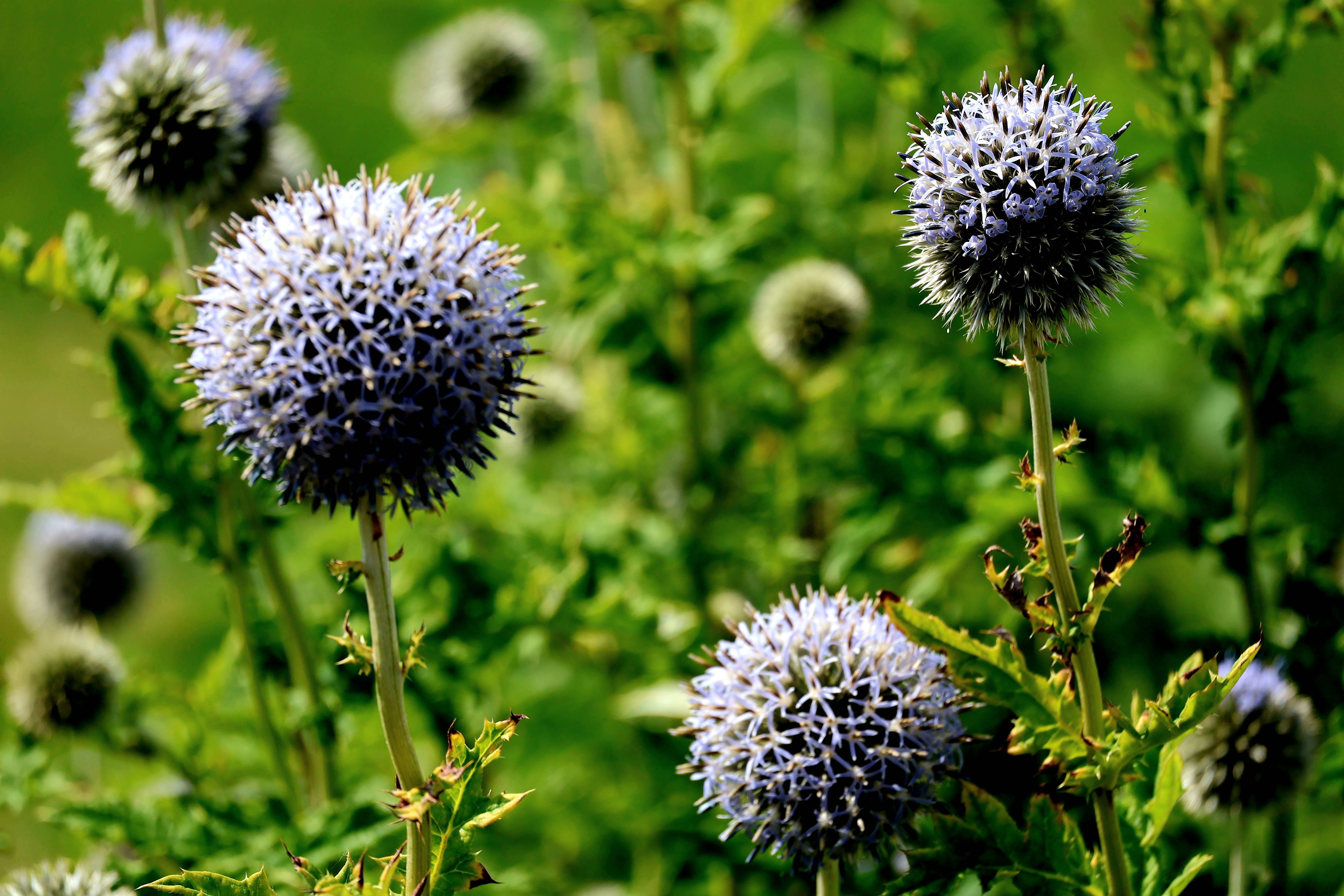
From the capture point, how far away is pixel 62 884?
7.55 feet

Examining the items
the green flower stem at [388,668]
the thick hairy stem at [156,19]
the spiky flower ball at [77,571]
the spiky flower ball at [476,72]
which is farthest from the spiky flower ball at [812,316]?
the spiky flower ball at [77,571]

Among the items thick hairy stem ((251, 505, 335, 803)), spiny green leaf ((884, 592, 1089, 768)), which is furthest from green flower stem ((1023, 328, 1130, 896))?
thick hairy stem ((251, 505, 335, 803))

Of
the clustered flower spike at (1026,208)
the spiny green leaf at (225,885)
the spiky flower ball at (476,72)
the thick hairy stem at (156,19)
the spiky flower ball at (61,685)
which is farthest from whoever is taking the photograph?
the spiky flower ball at (476,72)

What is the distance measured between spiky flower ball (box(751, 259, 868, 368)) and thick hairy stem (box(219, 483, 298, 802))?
1.82 m

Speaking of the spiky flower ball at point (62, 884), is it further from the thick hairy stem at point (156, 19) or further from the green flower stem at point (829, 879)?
the thick hairy stem at point (156, 19)

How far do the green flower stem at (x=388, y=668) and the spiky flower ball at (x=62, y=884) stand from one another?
795mm

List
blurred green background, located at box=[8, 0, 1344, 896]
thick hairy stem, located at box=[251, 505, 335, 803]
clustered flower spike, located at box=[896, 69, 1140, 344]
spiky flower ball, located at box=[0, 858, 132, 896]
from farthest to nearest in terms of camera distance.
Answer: blurred green background, located at box=[8, 0, 1344, 896]
thick hairy stem, located at box=[251, 505, 335, 803]
spiky flower ball, located at box=[0, 858, 132, 896]
clustered flower spike, located at box=[896, 69, 1140, 344]

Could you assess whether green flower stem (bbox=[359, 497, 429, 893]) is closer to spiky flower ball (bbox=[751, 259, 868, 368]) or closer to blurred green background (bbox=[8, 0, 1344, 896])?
blurred green background (bbox=[8, 0, 1344, 896])

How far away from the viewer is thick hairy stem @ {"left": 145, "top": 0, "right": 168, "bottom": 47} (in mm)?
2621

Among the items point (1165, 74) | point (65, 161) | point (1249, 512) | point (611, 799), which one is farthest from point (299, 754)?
point (65, 161)

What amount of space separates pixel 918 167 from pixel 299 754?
89.5 inches

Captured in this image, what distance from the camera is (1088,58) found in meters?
6.20

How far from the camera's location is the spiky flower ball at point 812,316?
368 centimetres

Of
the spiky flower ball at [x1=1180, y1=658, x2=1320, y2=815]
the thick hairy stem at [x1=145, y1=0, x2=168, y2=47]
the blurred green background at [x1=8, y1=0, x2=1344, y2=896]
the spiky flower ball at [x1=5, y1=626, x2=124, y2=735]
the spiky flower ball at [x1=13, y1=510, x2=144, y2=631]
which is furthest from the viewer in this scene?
the spiky flower ball at [x1=13, y1=510, x2=144, y2=631]
